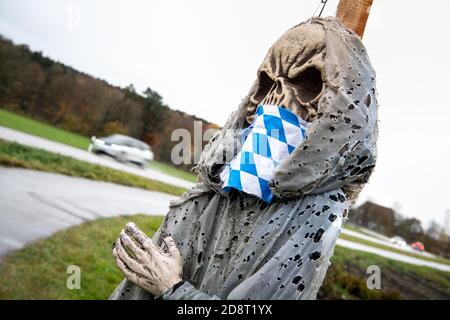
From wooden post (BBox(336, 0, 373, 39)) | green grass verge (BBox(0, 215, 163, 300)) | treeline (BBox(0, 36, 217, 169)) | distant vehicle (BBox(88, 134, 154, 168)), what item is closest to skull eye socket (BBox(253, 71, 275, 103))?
wooden post (BBox(336, 0, 373, 39))

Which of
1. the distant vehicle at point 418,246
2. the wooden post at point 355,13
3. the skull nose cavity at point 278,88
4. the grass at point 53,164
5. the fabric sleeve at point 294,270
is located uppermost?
the wooden post at point 355,13

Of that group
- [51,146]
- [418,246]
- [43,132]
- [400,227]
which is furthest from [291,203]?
[400,227]

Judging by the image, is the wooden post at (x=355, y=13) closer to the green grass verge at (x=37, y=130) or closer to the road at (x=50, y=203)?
the road at (x=50, y=203)

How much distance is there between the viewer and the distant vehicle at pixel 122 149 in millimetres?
25359

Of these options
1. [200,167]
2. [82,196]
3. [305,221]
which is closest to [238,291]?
[305,221]

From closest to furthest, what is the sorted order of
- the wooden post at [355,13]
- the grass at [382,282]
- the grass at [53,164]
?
1. the wooden post at [355,13]
2. the grass at [382,282]
3. the grass at [53,164]

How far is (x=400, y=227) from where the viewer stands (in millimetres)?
50688

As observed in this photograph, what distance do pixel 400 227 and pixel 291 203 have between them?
182 ft

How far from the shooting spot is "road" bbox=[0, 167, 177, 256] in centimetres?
698

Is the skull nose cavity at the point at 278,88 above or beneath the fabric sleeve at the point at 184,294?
above

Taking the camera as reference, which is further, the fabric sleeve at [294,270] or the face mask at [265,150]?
the face mask at [265,150]

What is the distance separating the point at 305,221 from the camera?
1.45 m

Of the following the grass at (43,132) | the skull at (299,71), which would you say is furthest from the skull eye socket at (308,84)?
the grass at (43,132)
